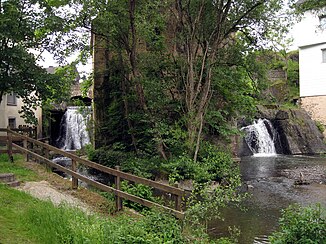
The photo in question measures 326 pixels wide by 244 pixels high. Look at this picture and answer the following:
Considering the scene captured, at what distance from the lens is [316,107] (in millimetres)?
30344

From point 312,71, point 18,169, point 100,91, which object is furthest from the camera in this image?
point 312,71

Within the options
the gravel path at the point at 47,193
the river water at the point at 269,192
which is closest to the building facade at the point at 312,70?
the river water at the point at 269,192

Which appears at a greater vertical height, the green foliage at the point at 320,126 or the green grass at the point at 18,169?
the green foliage at the point at 320,126

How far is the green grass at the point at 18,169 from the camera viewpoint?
32.6ft

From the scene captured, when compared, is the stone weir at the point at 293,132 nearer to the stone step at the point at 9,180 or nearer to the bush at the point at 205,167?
the bush at the point at 205,167

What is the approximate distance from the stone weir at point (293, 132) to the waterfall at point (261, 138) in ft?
1.99

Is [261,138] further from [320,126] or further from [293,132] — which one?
[320,126]

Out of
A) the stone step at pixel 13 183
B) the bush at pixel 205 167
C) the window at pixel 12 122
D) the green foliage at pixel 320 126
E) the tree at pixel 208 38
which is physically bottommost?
the bush at pixel 205 167

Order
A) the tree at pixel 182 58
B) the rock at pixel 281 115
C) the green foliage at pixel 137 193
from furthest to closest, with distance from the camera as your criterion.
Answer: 1. the rock at pixel 281 115
2. the tree at pixel 182 58
3. the green foliage at pixel 137 193

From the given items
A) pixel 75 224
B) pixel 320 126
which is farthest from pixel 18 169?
pixel 320 126

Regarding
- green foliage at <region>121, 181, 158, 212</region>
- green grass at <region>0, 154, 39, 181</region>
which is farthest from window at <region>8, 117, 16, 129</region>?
green foliage at <region>121, 181, 158, 212</region>

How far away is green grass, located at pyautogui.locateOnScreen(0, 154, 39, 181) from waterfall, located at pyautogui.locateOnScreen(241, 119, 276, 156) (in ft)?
61.8

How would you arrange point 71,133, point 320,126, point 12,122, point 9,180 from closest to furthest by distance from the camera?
point 9,180 < point 12,122 < point 71,133 < point 320,126

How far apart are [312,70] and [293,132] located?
646cm
